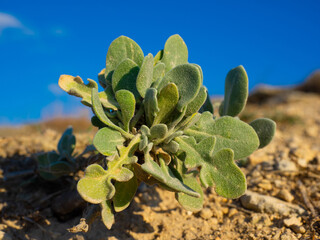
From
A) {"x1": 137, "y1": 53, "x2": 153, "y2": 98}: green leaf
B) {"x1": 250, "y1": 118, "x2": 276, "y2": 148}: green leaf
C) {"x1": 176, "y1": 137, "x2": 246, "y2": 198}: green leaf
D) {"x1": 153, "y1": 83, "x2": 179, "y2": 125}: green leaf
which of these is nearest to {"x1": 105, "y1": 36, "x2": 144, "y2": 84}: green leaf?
{"x1": 137, "y1": 53, "x2": 153, "y2": 98}: green leaf

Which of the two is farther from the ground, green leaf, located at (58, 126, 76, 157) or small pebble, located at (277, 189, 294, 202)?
green leaf, located at (58, 126, 76, 157)

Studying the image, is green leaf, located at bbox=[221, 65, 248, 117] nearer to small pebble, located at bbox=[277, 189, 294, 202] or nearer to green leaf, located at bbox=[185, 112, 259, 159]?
green leaf, located at bbox=[185, 112, 259, 159]

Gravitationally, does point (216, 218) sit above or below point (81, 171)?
below

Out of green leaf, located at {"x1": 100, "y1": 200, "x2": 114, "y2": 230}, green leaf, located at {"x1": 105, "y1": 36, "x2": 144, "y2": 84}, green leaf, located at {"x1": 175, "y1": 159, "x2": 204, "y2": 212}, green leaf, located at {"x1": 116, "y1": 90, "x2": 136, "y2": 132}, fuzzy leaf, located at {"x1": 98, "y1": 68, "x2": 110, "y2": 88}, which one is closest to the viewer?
green leaf, located at {"x1": 100, "y1": 200, "x2": 114, "y2": 230}

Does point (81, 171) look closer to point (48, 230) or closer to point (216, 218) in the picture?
point (48, 230)

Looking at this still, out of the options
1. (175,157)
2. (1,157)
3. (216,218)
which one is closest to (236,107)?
(175,157)
